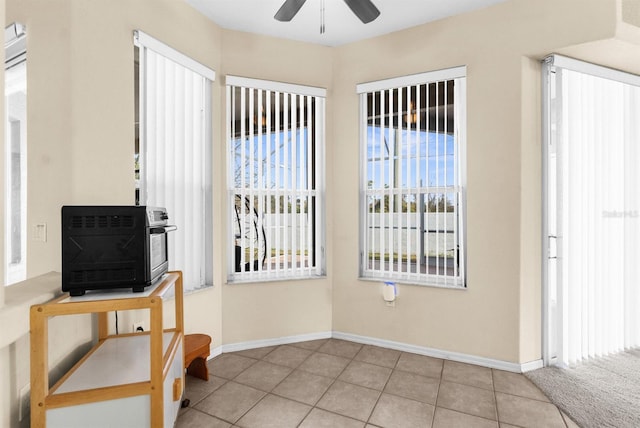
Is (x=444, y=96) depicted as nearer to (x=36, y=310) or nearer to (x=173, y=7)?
(x=173, y=7)

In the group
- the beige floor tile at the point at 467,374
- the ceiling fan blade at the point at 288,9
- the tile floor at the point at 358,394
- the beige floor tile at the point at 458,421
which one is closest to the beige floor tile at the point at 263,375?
the tile floor at the point at 358,394

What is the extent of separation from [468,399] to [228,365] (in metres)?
Answer: 1.81

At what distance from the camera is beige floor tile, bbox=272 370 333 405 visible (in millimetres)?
2316

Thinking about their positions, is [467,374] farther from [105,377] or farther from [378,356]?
[105,377]

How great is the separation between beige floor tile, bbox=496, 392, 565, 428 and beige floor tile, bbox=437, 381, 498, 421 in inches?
2.2

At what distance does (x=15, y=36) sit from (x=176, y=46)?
939 millimetres

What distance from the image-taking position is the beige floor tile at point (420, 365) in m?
2.67

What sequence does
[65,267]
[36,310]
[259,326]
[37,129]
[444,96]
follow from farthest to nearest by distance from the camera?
[259,326], [444,96], [37,129], [65,267], [36,310]

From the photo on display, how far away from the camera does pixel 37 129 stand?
1.93 m

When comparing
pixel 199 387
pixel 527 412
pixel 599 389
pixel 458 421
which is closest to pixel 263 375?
pixel 199 387

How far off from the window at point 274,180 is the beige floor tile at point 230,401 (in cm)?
99

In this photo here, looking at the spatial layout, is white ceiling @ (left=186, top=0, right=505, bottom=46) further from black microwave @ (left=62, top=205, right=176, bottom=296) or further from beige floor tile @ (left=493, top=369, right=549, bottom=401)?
beige floor tile @ (left=493, top=369, right=549, bottom=401)

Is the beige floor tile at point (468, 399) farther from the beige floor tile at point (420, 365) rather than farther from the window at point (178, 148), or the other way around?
the window at point (178, 148)

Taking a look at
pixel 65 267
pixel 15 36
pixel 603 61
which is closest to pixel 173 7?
pixel 15 36
